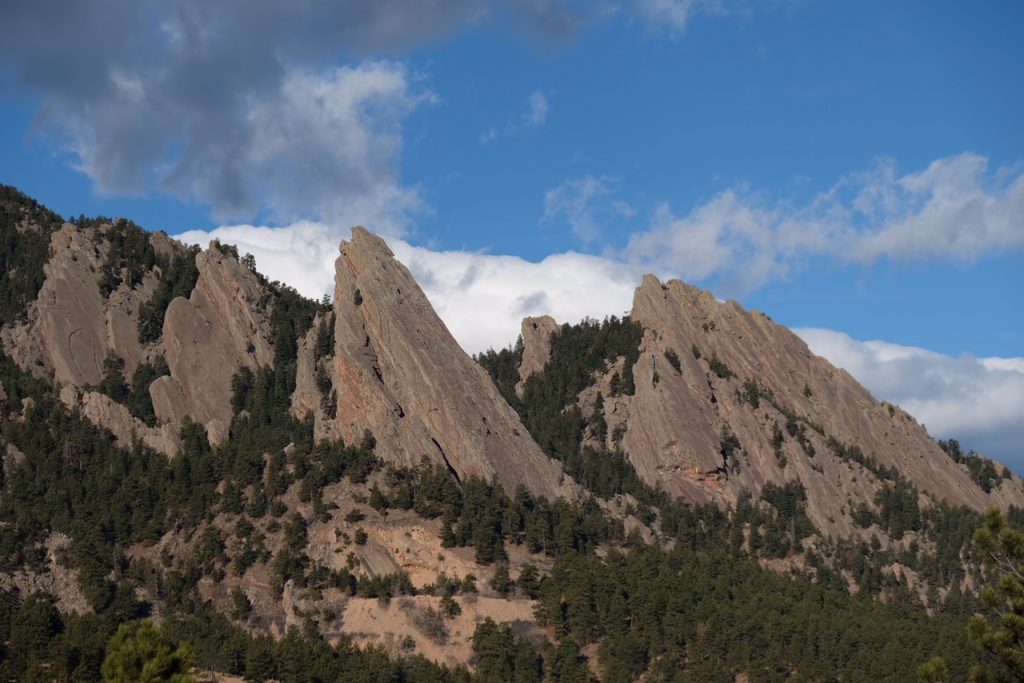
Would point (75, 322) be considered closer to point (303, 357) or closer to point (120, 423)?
point (120, 423)

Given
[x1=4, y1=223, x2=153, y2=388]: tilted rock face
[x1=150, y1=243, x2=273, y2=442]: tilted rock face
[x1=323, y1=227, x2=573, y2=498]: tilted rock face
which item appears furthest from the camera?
[x1=150, y1=243, x2=273, y2=442]: tilted rock face

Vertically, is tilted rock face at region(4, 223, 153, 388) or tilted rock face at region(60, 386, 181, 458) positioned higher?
tilted rock face at region(4, 223, 153, 388)

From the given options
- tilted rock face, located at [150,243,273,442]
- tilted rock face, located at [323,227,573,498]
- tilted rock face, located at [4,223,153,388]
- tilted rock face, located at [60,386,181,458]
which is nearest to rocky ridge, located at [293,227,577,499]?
tilted rock face, located at [323,227,573,498]

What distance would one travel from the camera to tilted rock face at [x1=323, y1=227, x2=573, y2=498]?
6526 inches

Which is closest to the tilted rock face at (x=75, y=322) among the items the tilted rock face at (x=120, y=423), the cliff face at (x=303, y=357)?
the cliff face at (x=303, y=357)

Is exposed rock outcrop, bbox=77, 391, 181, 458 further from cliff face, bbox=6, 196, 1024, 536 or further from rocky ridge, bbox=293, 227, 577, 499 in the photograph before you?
rocky ridge, bbox=293, 227, 577, 499

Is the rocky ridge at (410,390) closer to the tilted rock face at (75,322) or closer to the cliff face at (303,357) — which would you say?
the cliff face at (303,357)

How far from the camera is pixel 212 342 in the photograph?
18238 cm

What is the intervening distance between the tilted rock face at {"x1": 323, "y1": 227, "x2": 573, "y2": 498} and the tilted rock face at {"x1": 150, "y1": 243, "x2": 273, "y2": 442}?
1265cm

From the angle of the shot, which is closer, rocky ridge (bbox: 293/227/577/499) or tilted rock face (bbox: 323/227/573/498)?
rocky ridge (bbox: 293/227/577/499)

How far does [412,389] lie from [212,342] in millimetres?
28846

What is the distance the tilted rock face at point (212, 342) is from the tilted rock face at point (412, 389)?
12655 millimetres

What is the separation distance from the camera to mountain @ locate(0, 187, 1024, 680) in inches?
5561

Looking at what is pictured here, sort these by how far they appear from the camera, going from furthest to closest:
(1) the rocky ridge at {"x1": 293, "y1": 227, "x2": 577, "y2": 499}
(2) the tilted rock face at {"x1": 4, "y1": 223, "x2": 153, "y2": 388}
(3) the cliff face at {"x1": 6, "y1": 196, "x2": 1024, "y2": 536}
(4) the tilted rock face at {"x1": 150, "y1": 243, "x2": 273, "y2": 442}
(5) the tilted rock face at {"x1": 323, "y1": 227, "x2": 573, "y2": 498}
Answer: (4) the tilted rock face at {"x1": 150, "y1": 243, "x2": 273, "y2": 442}
(2) the tilted rock face at {"x1": 4, "y1": 223, "x2": 153, "y2": 388}
(3) the cliff face at {"x1": 6, "y1": 196, "x2": 1024, "y2": 536}
(5) the tilted rock face at {"x1": 323, "y1": 227, "x2": 573, "y2": 498}
(1) the rocky ridge at {"x1": 293, "y1": 227, "x2": 577, "y2": 499}
